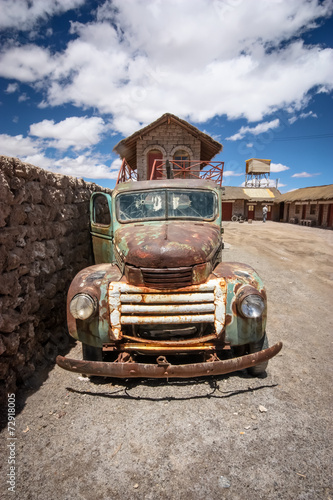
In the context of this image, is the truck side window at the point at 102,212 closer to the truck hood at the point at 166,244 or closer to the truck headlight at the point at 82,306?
the truck hood at the point at 166,244

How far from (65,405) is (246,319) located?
2.07 meters

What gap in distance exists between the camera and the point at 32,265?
11.1ft

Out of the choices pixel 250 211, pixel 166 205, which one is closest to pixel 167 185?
pixel 166 205

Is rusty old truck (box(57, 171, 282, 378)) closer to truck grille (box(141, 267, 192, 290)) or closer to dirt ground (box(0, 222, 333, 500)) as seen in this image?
truck grille (box(141, 267, 192, 290))

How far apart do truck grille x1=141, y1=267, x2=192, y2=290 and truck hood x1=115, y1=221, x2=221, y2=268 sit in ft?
0.17

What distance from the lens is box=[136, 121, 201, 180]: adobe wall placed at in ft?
48.1

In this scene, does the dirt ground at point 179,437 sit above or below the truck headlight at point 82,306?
below

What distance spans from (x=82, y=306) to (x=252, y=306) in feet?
5.73

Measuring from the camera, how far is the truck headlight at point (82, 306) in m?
2.81

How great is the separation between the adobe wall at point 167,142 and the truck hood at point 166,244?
39.7 feet

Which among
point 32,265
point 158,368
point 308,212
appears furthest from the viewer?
point 308,212

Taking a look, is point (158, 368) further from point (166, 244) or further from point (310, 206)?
point (310, 206)

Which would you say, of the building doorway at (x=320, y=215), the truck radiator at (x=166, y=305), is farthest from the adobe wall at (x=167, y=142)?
the building doorway at (x=320, y=215)

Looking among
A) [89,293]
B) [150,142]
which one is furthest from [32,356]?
[150,142]
